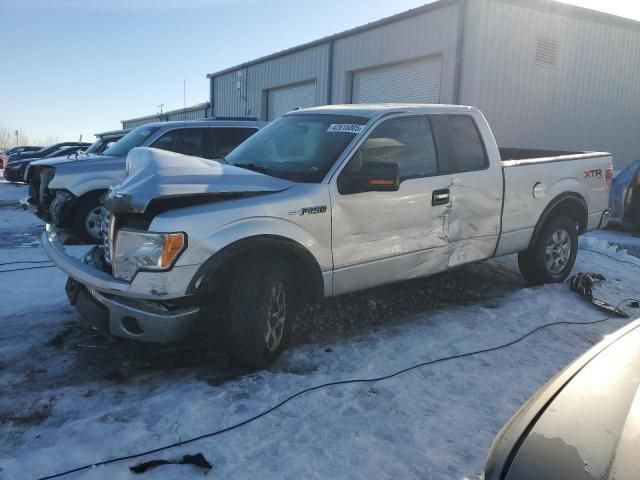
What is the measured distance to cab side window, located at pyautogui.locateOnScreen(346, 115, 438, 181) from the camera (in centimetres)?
416

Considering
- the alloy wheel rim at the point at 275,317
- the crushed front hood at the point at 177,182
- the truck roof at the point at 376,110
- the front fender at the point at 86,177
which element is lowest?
the alloy wheel rim at the point at 275,317

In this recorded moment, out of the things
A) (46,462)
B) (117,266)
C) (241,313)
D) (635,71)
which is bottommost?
(46,462)

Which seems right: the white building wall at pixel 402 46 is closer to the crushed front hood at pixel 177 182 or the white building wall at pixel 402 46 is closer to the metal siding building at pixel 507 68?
the metal siding building at pixel 507 68

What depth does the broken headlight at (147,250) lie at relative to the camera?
3158 mm

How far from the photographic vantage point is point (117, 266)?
3.34 m

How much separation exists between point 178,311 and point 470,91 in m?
10.1

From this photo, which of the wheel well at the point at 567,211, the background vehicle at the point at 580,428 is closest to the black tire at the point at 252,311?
the background vehicle at the point at 580,428

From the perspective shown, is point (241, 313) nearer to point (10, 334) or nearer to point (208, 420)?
point (208, 420)

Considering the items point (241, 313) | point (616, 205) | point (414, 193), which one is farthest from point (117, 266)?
point (616, 205)

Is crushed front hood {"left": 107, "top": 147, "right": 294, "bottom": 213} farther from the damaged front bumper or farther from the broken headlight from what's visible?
the damaged front bumper

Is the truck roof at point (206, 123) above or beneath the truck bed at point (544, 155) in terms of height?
above

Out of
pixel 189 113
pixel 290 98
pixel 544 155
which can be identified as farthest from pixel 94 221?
pixel 189 113

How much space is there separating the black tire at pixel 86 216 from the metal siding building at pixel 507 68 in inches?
316

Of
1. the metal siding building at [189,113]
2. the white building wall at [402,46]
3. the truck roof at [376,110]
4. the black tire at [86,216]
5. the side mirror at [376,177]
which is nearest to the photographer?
the side mirror at [376,177]
